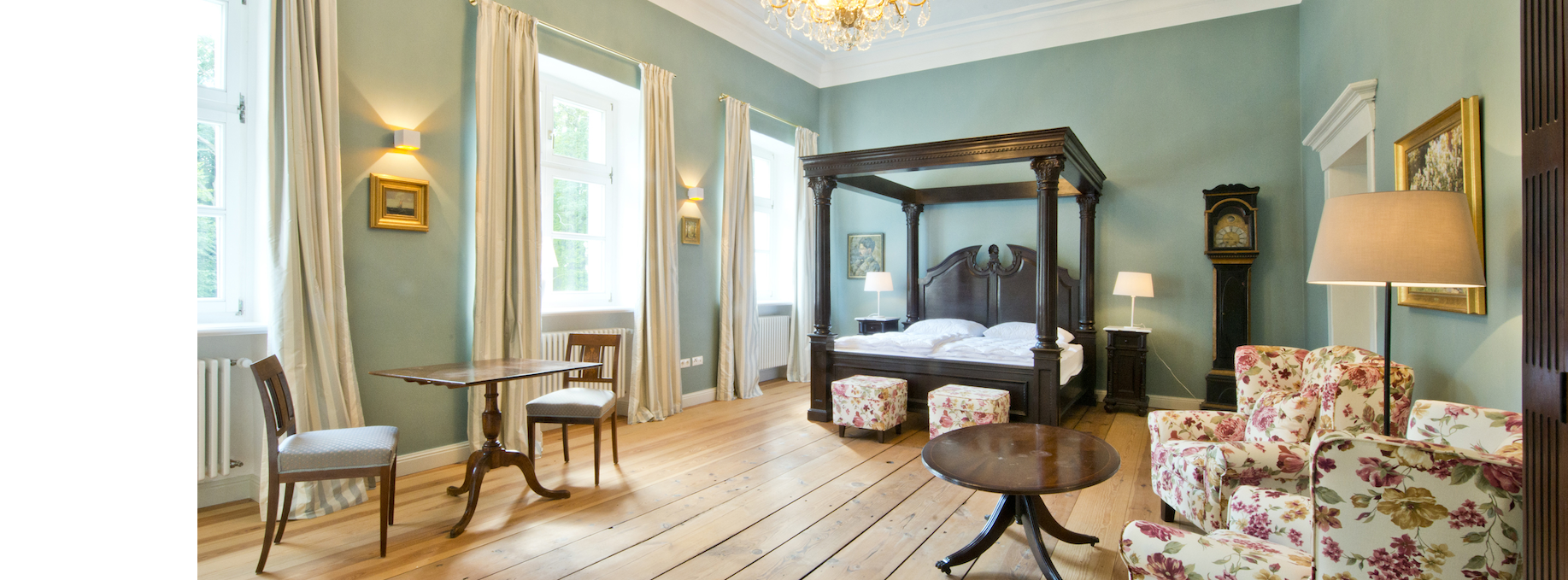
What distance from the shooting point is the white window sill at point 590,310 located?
4.41 m

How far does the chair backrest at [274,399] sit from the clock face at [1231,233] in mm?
5982

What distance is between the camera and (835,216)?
23.7ft

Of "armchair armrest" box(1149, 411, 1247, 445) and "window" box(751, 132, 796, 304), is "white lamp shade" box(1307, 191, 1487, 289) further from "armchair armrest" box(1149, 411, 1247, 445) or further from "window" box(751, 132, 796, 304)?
"window" box(751, 132, 796, 304)

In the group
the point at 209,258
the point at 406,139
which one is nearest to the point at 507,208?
the point at 406,139

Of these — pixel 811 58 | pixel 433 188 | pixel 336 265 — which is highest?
pixel 811 58

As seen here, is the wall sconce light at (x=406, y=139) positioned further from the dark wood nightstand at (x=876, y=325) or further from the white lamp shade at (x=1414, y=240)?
the dark wood nightstand at (x=876, y=325)

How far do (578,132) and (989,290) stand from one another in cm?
377

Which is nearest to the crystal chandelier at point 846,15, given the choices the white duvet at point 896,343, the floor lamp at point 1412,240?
the white duvet at point 896,343

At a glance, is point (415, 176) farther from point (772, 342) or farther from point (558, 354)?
point (772, 342)

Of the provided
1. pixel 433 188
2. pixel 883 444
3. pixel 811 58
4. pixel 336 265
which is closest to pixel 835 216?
pixel 811 58

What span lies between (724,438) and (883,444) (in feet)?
3.40

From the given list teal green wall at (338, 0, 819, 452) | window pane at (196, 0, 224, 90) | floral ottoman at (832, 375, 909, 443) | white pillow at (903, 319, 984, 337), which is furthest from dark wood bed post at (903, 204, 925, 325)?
window pane at (196, 0, 224, 90)

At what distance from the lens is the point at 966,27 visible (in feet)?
20.6
